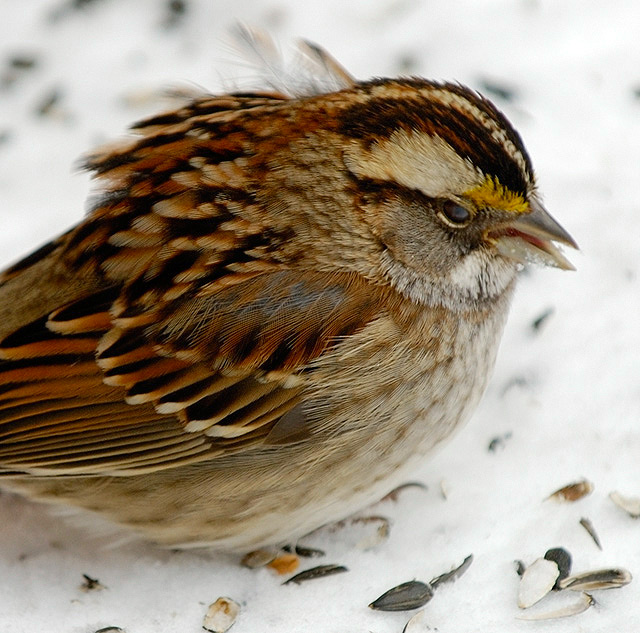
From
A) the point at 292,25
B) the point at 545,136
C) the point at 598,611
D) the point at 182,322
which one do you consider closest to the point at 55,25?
the point at 292,25

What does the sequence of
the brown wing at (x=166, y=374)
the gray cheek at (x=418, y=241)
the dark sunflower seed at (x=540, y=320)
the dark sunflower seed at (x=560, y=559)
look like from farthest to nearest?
the dark sunflower seed at (x=540, y=320), the dark sunflower seed at (x=560, y=559), the gray cheek at (x=418, y=241), the brown wing at (x=166, y=374)

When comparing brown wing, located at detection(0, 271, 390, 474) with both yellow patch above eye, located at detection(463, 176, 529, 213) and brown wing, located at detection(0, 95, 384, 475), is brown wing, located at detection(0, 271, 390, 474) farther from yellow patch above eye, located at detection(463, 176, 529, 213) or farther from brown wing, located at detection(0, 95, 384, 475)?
yellow patch above eye, located at detection(463, 176, 529, 213)

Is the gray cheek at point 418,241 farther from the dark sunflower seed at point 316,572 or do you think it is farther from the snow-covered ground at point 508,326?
the dark sunflower seed at point 316,572

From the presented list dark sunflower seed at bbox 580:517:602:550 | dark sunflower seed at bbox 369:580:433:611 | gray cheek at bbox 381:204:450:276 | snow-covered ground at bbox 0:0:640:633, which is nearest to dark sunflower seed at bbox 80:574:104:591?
snow-covered ground at bbox 0:0:640:633

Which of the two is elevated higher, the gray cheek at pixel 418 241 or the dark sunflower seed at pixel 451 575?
the gray cheek at pixel 418 241

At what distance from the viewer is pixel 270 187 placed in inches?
118

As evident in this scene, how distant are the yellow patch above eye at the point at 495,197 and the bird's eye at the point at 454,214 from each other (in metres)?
0.04

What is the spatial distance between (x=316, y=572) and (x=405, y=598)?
257 millimetres

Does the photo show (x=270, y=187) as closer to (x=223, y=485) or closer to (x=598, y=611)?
(x=223, y=485)

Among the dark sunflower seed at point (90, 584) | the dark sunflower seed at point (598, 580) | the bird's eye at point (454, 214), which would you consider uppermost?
the bird's eye at point (454, 214)

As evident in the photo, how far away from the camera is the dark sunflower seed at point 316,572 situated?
3.17 m

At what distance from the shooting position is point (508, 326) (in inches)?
148

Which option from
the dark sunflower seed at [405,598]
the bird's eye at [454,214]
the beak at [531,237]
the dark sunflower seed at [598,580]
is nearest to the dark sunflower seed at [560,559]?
the dark sunflower seed at [598,580]

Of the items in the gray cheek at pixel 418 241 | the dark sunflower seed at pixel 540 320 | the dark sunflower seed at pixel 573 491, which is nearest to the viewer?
the gray cheek at pixel 418 241
